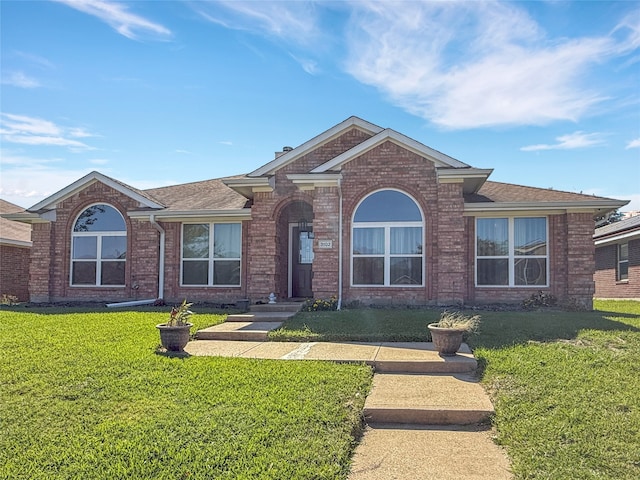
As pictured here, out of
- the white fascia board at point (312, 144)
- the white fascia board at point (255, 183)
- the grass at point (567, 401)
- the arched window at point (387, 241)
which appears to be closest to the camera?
the grass at point (567, 401)

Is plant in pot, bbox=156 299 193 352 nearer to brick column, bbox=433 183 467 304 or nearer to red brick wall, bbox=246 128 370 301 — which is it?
red brick wall, bbox=246 128 370 301

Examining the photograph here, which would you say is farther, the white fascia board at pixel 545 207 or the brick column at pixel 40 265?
the brick column at pixel 40 265

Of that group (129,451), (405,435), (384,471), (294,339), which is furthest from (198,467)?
(294,339)

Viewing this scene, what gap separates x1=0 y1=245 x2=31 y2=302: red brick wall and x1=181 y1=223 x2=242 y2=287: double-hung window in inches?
319

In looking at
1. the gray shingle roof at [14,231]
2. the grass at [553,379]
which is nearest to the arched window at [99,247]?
the gray shingle roof at [14,231]

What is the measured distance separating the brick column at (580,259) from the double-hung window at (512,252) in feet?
2.06

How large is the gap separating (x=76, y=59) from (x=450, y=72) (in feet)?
26.0

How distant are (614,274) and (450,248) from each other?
521 inches

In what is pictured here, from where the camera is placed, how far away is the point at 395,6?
9.43 m

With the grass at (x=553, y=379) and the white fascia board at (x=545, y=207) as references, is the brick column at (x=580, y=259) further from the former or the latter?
the grass at (x=553, y=379)

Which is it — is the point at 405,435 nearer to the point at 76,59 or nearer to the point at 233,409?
the point at 233,409

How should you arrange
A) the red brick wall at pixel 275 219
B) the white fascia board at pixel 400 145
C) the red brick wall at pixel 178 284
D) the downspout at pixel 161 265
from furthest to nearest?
the downspout at pixel 161 265 < the red brick wall at pixel 178 284 < the red brick wall at pixel 275 219 < the white fascia board at pixel 400 145

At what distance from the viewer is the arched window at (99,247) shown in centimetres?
1573

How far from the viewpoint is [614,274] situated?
848 inches
